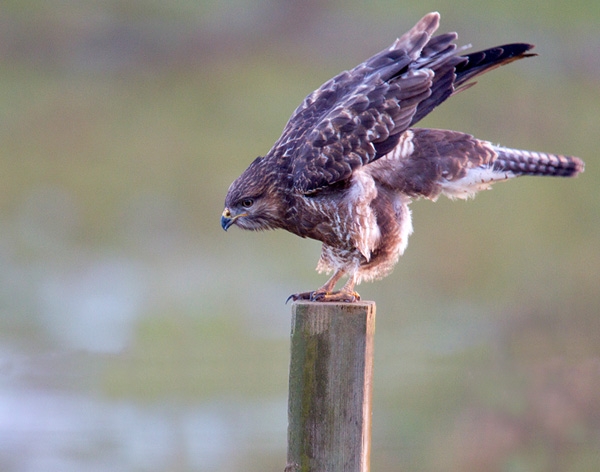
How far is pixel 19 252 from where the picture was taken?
1127 centimetres

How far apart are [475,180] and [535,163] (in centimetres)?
33

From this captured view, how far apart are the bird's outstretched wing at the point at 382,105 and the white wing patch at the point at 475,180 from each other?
0.49m

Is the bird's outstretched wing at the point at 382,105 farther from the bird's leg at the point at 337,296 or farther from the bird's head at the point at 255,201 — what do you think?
the bird's leg at the point at 337,296

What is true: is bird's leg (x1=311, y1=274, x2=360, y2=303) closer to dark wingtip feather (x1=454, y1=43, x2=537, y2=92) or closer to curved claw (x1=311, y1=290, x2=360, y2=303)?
curved claw (x1=311, y1=290, x2=360, y2=303)

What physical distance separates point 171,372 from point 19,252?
296 cm

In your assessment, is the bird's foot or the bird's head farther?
the bird's head

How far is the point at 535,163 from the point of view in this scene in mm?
5121

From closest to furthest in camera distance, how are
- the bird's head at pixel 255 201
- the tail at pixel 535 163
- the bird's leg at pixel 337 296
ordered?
the bird's leg at pixel 337 296
the bird's head at pixel 255 201
the tail at pixel 535 163

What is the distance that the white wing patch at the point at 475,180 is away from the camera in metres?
5.18

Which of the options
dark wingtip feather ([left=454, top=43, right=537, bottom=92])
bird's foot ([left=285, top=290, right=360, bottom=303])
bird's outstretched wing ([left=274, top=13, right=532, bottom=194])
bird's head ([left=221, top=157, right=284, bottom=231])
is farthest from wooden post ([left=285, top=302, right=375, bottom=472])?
dark wingtip feather ([left=454, top=43, right=537, bottom=92])

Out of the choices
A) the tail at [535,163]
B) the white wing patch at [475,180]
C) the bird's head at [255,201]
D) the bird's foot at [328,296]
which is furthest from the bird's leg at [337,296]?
the tail at [535,163]

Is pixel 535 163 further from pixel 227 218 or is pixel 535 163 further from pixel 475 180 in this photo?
pixel 227 218

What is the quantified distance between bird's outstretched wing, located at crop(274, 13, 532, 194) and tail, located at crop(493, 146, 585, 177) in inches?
19.3

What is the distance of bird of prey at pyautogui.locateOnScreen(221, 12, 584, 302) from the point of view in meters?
4.78
